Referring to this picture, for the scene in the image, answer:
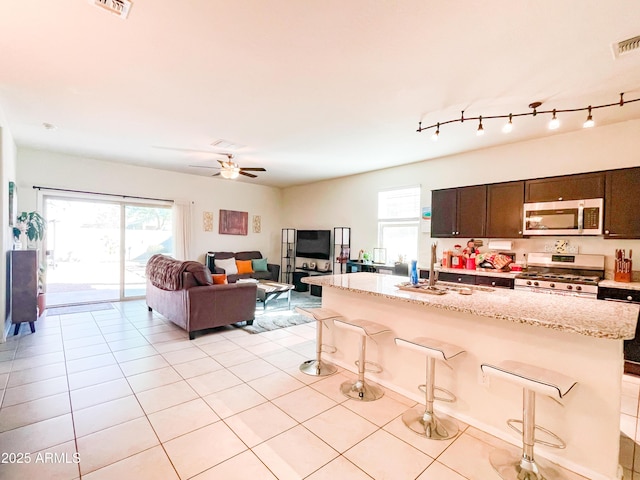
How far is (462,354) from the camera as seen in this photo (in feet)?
7.51

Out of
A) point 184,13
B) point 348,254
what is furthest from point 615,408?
point 348,254

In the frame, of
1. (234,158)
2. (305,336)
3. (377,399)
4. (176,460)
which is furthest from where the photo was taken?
(234,158)

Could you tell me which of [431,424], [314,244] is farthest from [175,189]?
[431,424]

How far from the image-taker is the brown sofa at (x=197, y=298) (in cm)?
392

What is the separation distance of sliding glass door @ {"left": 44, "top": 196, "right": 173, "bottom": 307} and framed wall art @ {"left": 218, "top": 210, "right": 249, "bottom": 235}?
4.09 feet

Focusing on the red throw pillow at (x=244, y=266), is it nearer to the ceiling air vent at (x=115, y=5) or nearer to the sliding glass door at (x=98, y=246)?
the sliding glass door at (x=98, y=246)

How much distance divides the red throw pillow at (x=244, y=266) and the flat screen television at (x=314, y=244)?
49.9 inches


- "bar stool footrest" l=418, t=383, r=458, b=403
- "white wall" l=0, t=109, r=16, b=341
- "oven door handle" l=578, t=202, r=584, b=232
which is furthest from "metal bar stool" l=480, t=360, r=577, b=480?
"white wall" l=0, t=109, r=16, b=341

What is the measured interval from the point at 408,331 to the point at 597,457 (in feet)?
4.27

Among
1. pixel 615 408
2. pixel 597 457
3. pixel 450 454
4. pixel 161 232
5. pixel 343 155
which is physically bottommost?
pixel 450 454

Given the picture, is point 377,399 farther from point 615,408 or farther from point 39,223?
point 39,223

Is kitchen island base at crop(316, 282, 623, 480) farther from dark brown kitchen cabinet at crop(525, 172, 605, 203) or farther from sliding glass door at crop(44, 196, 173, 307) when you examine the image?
sliding glass door at crop(44, 196, 173, 307)

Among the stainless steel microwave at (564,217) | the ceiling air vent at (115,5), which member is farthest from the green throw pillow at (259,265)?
the ceiling air vent at (115,5)

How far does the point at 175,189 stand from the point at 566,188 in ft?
22.7
